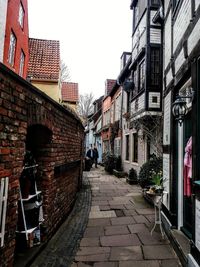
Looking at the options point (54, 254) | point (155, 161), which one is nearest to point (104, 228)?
point (54, 254)

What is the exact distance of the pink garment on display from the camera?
12.5 feet

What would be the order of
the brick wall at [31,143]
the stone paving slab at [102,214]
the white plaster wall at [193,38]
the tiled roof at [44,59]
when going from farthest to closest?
1. the tiled roof at [44,59]
2. the stone paving slab at [102,214]
3. the white plaster wall at [193,38]
4. the brick wall at [31,143]

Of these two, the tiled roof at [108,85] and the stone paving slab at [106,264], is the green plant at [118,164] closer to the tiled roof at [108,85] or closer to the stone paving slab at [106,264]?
the tiled roof at [108,85]

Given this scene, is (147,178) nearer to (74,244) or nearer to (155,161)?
Answer: (155,161)

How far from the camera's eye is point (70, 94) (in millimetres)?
24125

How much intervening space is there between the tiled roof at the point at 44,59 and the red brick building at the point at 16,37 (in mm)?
759

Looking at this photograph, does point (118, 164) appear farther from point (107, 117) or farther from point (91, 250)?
point (91, 250)

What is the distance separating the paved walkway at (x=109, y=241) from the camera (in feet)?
11.9

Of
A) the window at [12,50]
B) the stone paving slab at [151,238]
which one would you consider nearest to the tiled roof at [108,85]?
the window at [12,50]

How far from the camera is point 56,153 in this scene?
15.2 feet

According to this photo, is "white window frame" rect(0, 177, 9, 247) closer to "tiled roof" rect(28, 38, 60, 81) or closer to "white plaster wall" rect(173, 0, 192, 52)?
"white plaster wall" rect(173, 0, 192, 52)

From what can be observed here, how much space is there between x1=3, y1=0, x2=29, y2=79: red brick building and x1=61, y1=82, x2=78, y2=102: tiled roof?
7.06m

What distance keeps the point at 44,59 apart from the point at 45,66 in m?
0.91

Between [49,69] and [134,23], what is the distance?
→ 23.7 ft
